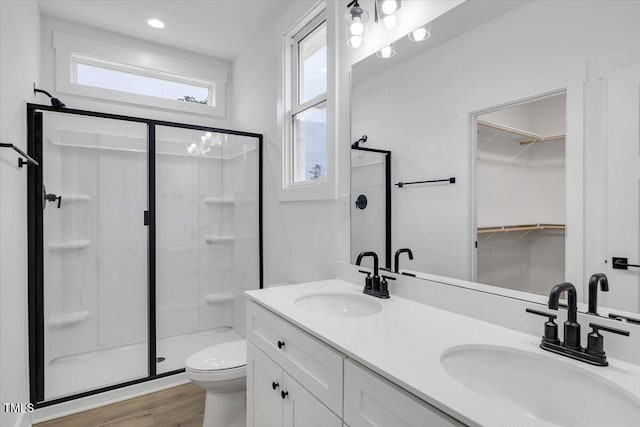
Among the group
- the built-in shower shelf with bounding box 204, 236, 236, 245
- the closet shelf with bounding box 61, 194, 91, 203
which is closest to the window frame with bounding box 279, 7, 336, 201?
the built-in shower shelf with bounding box 204, 236, 236, 245

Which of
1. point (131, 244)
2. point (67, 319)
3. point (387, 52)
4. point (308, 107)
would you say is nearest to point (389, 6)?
point (387, 52)

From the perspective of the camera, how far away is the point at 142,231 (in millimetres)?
2518

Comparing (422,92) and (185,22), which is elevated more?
(185,22)

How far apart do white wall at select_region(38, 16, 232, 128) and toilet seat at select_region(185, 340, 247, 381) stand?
2386 millimetres

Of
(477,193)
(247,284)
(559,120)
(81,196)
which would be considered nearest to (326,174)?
(477,193)

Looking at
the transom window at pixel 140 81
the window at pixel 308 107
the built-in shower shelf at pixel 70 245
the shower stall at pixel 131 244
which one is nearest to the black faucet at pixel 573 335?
the window at pixel 308 107

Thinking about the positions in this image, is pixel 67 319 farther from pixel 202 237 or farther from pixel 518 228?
pixel 518 228

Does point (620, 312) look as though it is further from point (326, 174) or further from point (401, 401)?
point (326, 174)

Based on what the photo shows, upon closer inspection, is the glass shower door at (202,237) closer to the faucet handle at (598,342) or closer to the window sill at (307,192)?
the window sill at (307,192)

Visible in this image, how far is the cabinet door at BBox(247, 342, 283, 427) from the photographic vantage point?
133 cm

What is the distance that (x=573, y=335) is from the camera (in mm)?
859

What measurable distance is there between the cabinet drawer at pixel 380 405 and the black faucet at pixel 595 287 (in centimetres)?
55

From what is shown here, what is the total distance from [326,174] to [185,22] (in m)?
1.92

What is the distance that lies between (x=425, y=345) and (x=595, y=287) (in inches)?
18.4
